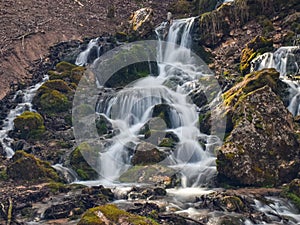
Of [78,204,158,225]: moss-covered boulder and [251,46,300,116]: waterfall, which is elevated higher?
[251,46,300,116]: waterfall

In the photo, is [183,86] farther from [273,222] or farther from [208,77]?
[273,222]

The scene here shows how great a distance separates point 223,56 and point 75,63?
1015cm

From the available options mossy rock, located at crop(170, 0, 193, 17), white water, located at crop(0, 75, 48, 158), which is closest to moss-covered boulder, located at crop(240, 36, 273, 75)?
white water, located at crop(0, 75, 48, 158)

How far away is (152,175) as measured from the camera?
21.6m

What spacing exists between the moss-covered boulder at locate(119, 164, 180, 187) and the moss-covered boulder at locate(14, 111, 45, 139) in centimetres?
642

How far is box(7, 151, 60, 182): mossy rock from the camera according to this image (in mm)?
21625

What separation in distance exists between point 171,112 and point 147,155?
4.40m

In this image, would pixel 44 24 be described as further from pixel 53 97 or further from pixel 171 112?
pixel 171 112

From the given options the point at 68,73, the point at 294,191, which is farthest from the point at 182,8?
the point at 294,191

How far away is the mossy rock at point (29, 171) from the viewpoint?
21625 mm

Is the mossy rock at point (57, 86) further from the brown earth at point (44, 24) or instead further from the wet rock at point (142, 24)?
the wet rock at point (142, 24)

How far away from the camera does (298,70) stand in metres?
27.5

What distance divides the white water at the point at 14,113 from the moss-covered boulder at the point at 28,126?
0.64 m

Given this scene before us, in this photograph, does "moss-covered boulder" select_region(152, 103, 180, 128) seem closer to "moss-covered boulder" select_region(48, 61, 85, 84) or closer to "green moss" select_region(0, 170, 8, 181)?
"moss-covered boulder" select_region(48, 61, 85, 84)
